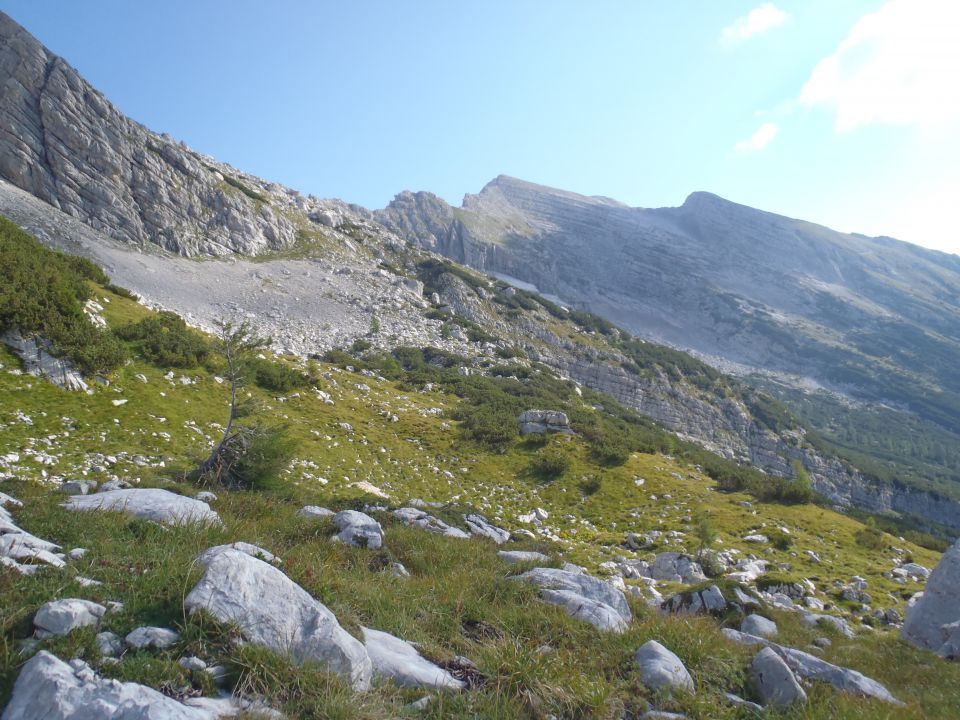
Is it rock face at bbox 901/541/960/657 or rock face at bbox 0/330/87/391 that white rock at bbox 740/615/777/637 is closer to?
rock face at bbox 901/541/960/657

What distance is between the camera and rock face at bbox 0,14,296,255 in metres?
54.2

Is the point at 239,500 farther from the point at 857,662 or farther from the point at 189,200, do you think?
the point at 189,200

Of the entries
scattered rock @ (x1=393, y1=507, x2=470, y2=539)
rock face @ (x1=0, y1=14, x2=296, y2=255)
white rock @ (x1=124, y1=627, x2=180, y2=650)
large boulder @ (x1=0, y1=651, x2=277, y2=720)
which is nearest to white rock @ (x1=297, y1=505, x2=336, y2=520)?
scattered rock @ (x1=393, y1=507, x2=470, y2=539)

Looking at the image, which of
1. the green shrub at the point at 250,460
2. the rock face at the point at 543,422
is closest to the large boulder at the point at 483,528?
the green shrub at the point at 250,460

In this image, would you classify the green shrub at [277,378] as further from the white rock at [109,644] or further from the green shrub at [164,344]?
the white rock at [109,644]

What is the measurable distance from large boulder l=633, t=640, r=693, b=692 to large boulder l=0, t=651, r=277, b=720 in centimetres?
404

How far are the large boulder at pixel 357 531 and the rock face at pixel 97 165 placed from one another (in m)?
58.4

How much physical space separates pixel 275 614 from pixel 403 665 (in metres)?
1.27

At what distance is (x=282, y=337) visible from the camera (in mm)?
48250

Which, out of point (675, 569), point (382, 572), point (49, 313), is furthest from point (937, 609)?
point (49, 313)

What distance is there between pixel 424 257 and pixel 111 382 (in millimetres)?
75161

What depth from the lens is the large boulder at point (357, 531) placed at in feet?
31.9

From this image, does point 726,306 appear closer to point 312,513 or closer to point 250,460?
point 250,460

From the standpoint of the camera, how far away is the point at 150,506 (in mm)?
7750
